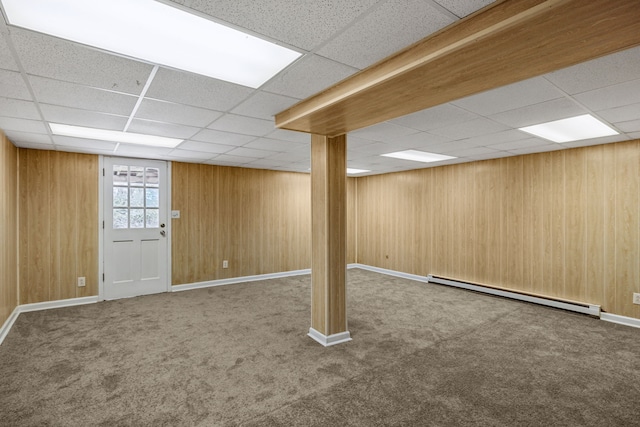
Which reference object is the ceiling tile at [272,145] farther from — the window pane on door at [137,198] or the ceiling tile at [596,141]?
the ceiling tile at [596,141]

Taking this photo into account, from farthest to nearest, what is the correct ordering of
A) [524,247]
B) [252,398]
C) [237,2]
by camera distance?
[524,247]
[252,398]
[237,2]

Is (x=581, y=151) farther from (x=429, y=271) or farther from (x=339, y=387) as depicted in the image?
(x=339, y=387)

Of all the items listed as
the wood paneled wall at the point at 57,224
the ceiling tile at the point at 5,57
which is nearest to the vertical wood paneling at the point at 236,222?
the wood paneled wall at the point at 57,224

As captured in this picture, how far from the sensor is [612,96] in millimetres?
2459

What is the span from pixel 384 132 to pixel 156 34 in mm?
2573

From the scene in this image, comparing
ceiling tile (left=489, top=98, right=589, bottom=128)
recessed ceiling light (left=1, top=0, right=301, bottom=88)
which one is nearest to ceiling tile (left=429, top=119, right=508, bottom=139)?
ceiling tile (left=489, top=98, right=589, bottom=128)

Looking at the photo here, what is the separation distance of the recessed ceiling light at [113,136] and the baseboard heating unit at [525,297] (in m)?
5.16

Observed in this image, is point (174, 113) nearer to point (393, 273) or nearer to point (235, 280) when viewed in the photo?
point (235, 280)

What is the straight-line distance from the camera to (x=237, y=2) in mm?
1402

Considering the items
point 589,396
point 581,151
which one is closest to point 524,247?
point 581,151

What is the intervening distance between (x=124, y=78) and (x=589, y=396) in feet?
13.6

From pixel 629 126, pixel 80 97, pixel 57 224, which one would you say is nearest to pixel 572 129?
pixel 629 126

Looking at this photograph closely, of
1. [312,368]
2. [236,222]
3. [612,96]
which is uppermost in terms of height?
[612,96]

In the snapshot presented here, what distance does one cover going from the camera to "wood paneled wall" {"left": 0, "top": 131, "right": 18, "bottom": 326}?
11.7 feet
